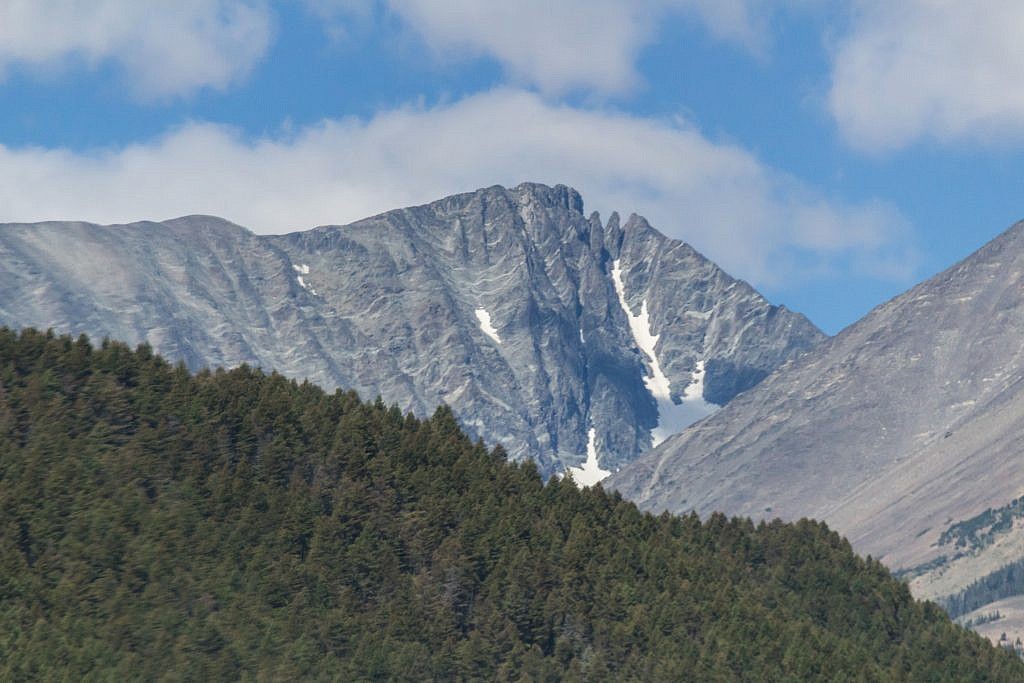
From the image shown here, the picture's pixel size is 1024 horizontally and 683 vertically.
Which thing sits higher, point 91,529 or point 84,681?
point 91,529

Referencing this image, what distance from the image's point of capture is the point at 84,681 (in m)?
166

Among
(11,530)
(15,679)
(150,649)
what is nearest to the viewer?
(15,679)

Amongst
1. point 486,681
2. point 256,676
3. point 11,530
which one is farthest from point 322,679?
point 11,530

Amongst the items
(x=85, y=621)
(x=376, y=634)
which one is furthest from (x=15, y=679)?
(x=376, y=634)

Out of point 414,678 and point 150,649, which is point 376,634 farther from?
point 150,649

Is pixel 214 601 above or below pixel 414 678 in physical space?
above

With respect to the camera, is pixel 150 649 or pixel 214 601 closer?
pixel 150 649

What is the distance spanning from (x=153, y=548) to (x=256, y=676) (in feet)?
78.1

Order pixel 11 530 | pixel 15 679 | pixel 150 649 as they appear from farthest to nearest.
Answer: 1. pixel 11 530
2. pixel 150 649
3. pixel 15 679

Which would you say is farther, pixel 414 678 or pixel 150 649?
pixel 414 678

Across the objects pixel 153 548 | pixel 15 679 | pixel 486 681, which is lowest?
pixel 486 681

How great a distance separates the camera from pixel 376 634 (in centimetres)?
19775

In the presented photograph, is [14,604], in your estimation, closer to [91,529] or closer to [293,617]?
[91,529]

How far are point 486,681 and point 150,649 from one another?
40.4 meters
